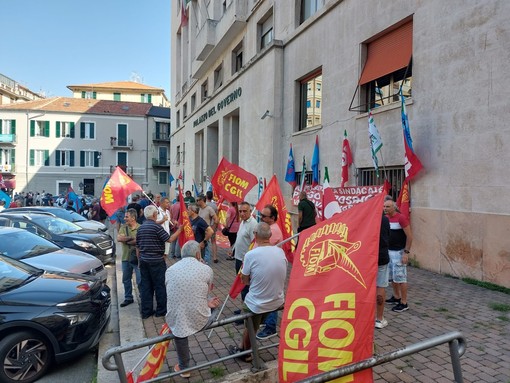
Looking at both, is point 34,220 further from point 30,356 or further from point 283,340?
point 283,340

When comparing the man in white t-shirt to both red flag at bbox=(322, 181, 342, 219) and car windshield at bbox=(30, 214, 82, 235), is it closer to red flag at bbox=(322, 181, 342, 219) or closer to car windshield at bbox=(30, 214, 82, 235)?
red flag at bbox=(322, 181, 342, 219)

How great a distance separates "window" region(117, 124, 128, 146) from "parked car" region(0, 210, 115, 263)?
40587 mm

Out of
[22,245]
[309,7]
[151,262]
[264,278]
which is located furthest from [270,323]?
[309,7]

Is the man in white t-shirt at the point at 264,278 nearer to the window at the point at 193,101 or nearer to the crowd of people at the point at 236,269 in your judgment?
the crowd of people at the point at 236,269

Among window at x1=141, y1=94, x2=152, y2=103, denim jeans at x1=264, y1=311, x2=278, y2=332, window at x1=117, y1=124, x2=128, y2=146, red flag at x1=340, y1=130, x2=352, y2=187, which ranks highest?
window at x1=141, y1=94, x2=152, y2=103

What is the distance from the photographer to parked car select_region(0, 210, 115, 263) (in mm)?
9734

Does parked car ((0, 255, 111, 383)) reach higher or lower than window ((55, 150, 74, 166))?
lower

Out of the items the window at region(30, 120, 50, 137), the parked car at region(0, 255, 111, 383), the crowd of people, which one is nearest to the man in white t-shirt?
the crowd of people

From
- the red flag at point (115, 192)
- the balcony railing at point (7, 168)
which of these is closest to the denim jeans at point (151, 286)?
the red flag at point (115, 192)

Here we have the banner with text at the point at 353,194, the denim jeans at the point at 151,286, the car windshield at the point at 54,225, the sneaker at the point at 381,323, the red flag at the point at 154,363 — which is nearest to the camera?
the red flag at the point at 154,363

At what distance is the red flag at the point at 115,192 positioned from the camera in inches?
345

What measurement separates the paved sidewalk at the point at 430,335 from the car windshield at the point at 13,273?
4.95ft

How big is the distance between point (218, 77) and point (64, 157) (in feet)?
101

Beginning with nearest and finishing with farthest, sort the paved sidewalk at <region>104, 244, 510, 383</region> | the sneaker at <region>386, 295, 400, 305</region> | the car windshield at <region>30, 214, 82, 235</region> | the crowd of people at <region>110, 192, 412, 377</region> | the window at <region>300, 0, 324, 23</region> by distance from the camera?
the crowd of people at <region>110, 192, 412, 377</region> → the paved sidewalk at <region>104, 244, 510, 383</region> → the sneaker at <region>386, 295, 400, 305</region> → the car windshield at <region>30, 214, 82, 235</region> → the window at <region>300, 0, 324, 23</region>
